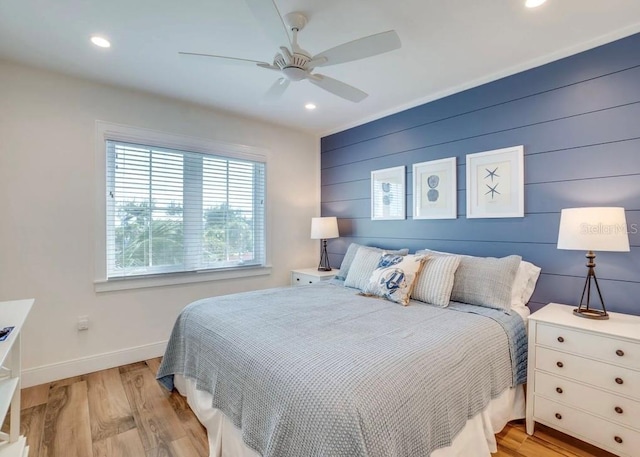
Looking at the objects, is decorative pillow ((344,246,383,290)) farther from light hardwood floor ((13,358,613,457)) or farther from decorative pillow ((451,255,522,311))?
light hardwood floor ((13,358,613,457))

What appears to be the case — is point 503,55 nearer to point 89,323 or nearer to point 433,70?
point 433,70

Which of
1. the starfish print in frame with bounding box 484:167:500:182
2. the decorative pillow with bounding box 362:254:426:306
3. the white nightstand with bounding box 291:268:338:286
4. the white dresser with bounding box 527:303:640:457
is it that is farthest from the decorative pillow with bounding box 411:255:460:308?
the white nightstand with bounding box 291:268:338:286

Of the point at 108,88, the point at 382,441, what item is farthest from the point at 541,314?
the point at 108,88

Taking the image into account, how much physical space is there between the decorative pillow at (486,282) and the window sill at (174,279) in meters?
2.23

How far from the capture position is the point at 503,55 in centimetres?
231

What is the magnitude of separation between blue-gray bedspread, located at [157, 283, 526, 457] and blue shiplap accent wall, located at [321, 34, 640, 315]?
0.64 metres

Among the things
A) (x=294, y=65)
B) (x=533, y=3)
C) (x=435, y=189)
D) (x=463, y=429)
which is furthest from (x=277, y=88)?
(x=463, y=429)

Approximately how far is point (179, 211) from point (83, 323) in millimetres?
1252

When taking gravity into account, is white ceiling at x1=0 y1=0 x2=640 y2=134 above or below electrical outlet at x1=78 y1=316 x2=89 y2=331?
above

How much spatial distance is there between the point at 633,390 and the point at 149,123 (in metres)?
3.93

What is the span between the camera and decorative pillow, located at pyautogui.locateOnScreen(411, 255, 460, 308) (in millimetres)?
2289

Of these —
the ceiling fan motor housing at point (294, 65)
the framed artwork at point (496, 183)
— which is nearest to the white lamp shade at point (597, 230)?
the framed artwork at point (496, 183)

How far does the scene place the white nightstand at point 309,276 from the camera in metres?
3.57

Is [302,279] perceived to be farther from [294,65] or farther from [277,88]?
[294,65]
